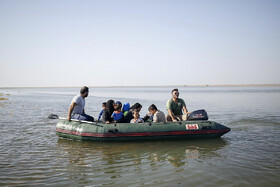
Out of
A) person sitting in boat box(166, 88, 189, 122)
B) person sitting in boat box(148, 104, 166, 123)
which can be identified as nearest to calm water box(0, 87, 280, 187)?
person sitting in boat box(148, 104, 166, 123)

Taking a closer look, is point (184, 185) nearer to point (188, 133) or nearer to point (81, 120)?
point (188, 133)

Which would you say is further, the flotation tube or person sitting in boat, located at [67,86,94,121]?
person sitting in boat, located at [67,86,94,121]

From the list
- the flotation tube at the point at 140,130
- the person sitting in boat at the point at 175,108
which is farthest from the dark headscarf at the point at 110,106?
the person sitting in boat at the point at 175,108

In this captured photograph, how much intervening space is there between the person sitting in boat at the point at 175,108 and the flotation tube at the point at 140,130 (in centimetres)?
59

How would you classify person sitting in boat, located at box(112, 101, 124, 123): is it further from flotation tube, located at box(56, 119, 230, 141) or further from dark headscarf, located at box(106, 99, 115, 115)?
flotation tube, located at box(56, 119, 230, 141)

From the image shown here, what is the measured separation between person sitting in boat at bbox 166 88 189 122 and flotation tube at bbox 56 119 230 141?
1.94 feet

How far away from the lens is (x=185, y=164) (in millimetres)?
5719

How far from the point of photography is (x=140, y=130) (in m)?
7.86

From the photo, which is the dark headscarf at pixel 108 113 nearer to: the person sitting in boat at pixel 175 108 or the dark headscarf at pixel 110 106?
the dark headscarf at pixel 110 106

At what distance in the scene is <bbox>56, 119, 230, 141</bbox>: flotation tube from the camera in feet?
25.6

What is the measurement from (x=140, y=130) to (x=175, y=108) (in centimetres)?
185

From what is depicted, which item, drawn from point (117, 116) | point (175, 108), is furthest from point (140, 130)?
point (175, 108)

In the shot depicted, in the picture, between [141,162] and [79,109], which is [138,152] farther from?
[79,109]

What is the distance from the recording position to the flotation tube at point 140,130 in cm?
781
